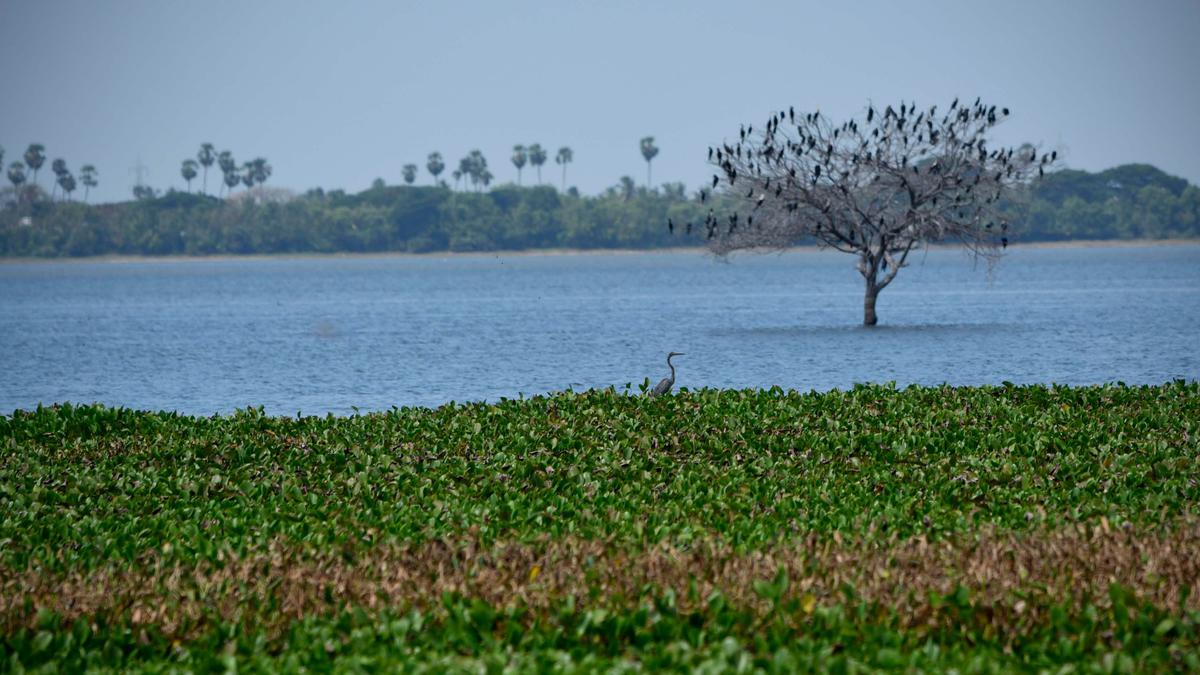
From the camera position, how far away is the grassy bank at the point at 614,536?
9.30 meters

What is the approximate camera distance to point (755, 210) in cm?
4947

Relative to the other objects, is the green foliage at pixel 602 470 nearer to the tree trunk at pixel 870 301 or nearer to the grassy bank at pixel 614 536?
the grassy bank at pixel 614 536

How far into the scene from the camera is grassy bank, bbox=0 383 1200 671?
930cm

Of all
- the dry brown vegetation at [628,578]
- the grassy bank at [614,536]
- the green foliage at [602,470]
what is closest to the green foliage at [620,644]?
the grassy bank at [614,536]

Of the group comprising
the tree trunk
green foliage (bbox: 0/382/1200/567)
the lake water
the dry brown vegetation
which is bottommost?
the lake water

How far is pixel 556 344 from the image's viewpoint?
5566cm

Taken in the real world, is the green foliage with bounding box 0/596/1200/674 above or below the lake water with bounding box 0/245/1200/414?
above

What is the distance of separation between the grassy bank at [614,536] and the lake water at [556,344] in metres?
14.0

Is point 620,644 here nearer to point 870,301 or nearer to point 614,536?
point 614,536

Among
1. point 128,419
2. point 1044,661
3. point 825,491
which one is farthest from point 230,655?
point 128,419

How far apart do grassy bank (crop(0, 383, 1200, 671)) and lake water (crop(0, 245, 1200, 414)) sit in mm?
14024

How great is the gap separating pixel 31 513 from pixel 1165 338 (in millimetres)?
48020

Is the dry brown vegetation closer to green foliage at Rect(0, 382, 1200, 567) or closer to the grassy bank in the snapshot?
the grassy bank

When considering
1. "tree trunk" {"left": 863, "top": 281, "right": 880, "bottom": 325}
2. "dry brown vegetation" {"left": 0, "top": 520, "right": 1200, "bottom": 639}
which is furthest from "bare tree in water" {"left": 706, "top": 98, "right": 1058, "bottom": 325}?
"dry brown vegetation" {"left": 0, "top": 520, "right": 1200, "bottom": 639}
